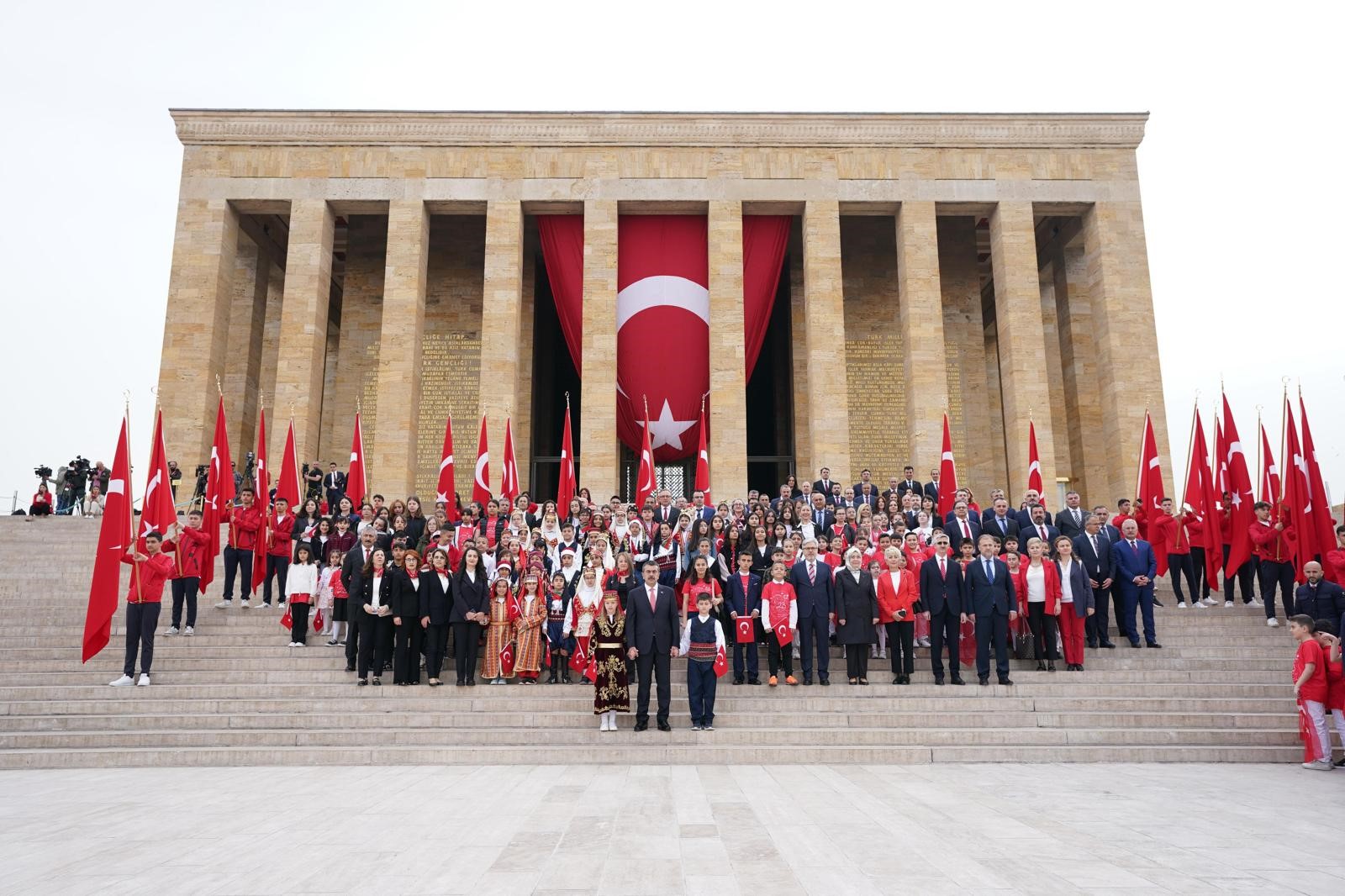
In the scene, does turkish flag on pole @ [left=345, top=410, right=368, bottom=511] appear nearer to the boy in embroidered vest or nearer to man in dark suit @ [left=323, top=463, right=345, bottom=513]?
man in dark suit @ [left=323, top=463, right=345, bottom=513]

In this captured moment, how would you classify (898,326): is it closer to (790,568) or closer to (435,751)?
(790,568)

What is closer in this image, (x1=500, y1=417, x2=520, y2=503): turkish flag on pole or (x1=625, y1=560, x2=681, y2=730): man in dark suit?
(x1=625, y1=560, x2=681, y2=730): man in dark suit

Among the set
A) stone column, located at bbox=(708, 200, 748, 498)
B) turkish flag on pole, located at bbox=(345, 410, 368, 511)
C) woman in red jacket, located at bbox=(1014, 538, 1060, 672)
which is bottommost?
woman in red jacket, located at bbox=(1014, 538, 1060, 672)

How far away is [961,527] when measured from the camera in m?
12.1

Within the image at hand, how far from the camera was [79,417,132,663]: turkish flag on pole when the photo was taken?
978 cm

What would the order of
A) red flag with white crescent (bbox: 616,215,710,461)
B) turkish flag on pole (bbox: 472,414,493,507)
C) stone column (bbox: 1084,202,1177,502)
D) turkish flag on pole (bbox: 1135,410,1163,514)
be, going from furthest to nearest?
red flag with white crescent (bbox: 616,215,710,461), stone column (bbox: 1084,202,1177,502), turkish flag on pole (bbox: 472,414,493,507), turkish flag on pole (bbox: 1135,410,1163,514)

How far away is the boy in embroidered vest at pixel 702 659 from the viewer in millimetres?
8578

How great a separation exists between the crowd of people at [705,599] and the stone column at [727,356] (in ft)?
27.0

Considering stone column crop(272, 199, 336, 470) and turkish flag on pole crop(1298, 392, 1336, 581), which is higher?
stone column crop(272, 199, 336, 470)

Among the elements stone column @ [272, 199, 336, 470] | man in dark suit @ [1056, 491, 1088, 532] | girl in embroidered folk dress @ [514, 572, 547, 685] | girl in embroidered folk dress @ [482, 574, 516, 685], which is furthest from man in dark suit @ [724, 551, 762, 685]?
stone column @ [272, 199, 336, 470]

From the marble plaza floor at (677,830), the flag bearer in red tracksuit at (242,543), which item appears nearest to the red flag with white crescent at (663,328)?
the flag bearer in red tracksuit at (242,543)

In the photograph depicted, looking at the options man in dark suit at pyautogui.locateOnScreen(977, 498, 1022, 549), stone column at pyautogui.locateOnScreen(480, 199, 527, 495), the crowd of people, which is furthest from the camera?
stone column at pyautogui.locateOnScreen(480, 199, 527, 495)

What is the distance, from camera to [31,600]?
12.7 m

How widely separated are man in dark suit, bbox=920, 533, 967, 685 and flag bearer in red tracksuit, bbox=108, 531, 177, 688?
28.1ft
